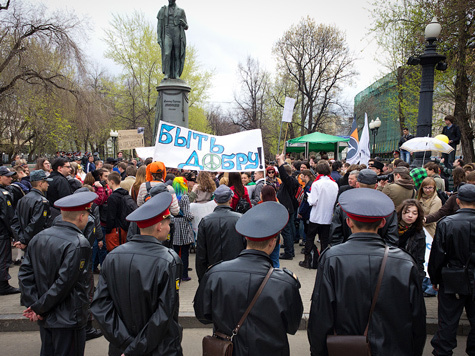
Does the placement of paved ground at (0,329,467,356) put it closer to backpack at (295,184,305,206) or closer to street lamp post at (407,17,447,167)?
backpack at (295,184,305,206)

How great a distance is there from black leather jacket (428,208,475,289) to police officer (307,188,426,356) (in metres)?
1.82

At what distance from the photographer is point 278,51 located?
33594 millimetres

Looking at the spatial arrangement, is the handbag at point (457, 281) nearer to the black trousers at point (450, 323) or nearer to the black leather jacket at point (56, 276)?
the black trousers at point (450, 323)

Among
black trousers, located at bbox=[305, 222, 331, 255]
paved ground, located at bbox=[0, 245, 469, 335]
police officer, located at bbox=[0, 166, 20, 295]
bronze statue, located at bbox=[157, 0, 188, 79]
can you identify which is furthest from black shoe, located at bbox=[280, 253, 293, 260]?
bronze statue, located at bbox=[157, 0, 188, 79]

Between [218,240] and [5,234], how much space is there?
3794 millimetres

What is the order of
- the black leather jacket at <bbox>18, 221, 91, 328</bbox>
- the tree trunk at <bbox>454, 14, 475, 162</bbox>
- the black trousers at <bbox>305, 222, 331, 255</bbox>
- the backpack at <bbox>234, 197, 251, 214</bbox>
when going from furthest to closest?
the tree trunk at <bbox>454, 14, 475, 162</bbox>, the black trousers at <bbox>305, 222, 331, 255</bbox>, the backpack at <bbox>234, 197, 251, 214</bbox>, the black leather jacket at <bbox>18, 221, 91, 328</bbox>

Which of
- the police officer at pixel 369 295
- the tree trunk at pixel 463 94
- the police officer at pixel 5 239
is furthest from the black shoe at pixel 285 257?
the tree trunk at pixel 463 94

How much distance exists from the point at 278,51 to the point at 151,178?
102 ft

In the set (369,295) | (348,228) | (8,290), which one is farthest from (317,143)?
(369,295)

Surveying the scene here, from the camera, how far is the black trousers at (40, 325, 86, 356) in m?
3.14

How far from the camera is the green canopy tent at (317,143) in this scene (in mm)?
18569

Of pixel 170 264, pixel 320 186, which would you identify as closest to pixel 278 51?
pixel 320 186

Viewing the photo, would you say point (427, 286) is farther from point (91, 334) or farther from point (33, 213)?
point (33, 213)

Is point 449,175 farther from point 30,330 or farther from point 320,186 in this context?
point 30,330
